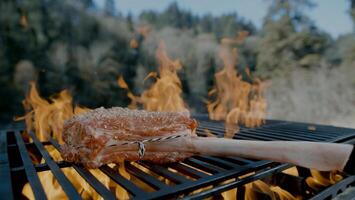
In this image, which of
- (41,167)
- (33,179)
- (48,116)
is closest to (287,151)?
(33,179)

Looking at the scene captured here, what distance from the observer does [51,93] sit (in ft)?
27.9

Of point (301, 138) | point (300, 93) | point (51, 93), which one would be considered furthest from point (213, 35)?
point (301, 138)

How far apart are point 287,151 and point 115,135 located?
1.09 metres

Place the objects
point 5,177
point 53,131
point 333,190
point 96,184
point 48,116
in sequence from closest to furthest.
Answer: point 96,184
point 5,177
point 333,190
point 53,131
point 48,116

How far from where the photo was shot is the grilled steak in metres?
1.64

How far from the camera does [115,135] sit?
1693mm

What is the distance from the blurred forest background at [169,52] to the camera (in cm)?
836

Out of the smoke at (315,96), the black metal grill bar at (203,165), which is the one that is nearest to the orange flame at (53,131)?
the black metal grill bar at (203,165)

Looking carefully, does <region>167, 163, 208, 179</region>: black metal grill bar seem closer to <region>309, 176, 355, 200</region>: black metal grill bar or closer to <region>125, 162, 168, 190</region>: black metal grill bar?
<region>125, 162, 168, 190</region>: black metal grill bar

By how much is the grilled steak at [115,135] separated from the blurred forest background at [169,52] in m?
7.57

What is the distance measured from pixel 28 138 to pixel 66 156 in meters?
1.51

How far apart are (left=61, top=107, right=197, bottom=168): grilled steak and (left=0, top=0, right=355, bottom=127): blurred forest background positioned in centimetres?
757

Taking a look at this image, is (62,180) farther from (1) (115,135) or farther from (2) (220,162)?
(2) (220,162)

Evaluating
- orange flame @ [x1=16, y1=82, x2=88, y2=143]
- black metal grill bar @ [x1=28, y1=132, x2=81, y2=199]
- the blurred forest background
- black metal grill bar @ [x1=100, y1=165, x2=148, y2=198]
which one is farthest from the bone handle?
the blurred forest background
